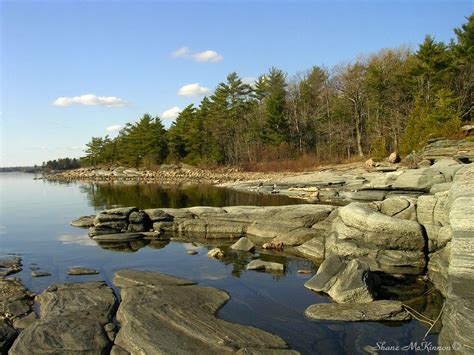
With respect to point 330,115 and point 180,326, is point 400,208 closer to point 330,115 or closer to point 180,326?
point 180,326

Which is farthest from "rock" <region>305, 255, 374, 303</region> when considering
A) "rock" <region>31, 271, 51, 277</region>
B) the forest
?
the forest

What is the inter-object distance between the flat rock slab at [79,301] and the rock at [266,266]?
5253mm

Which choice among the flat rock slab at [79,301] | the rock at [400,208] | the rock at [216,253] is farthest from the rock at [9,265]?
the rock at [400,208]

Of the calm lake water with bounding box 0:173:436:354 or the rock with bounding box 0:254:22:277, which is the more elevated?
the rock with bounding box 0:254:22:277

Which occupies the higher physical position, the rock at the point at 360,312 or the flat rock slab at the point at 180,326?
the flat rock slab at the point at 180,326

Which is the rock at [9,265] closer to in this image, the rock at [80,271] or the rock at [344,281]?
the rock at [80,271]

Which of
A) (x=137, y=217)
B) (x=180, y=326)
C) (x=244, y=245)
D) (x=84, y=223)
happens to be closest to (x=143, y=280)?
(x=180, y=326)

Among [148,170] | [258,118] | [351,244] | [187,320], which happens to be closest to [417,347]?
[187,320]

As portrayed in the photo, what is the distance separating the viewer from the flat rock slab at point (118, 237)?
21.4 meters

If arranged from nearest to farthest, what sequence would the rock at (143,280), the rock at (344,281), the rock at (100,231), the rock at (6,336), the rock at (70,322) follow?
the rock at (70,322), the rock at (6,336), the rock at (344,281), the rock at (143,280), the rock at (100,231)

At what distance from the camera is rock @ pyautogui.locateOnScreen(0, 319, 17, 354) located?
8.95 meters

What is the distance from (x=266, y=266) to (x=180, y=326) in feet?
20.7

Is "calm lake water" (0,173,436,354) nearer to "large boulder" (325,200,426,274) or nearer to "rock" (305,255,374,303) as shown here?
"rock" (305,255,374,303)

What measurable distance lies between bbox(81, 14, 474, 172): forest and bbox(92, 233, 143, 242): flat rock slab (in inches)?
1268
